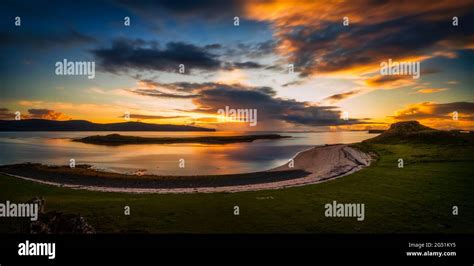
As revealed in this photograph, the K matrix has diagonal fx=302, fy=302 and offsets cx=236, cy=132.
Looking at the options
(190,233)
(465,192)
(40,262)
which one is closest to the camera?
(40,262)

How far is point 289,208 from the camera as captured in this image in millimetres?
14805

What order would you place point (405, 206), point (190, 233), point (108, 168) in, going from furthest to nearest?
1. point (108, 168)
2. point (405, 206)
3. point (190, 233)

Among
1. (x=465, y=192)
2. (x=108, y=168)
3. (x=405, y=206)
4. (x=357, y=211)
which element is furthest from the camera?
(x=108, y=168)

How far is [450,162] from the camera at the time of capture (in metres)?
29.4

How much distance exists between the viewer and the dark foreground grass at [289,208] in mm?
11898

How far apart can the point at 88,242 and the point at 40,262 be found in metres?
1.52

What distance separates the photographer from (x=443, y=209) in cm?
1387

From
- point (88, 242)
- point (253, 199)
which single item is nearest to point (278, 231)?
point (253, 199)

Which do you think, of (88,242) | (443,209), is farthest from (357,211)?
(88,242)

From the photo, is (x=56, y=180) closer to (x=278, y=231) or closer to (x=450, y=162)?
(x=278, y=231)

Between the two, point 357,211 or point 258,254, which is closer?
point 258,254

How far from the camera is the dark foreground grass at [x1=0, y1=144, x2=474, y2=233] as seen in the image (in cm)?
1190

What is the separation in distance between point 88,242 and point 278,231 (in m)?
6.73

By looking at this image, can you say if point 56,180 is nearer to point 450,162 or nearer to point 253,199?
point 253,199
